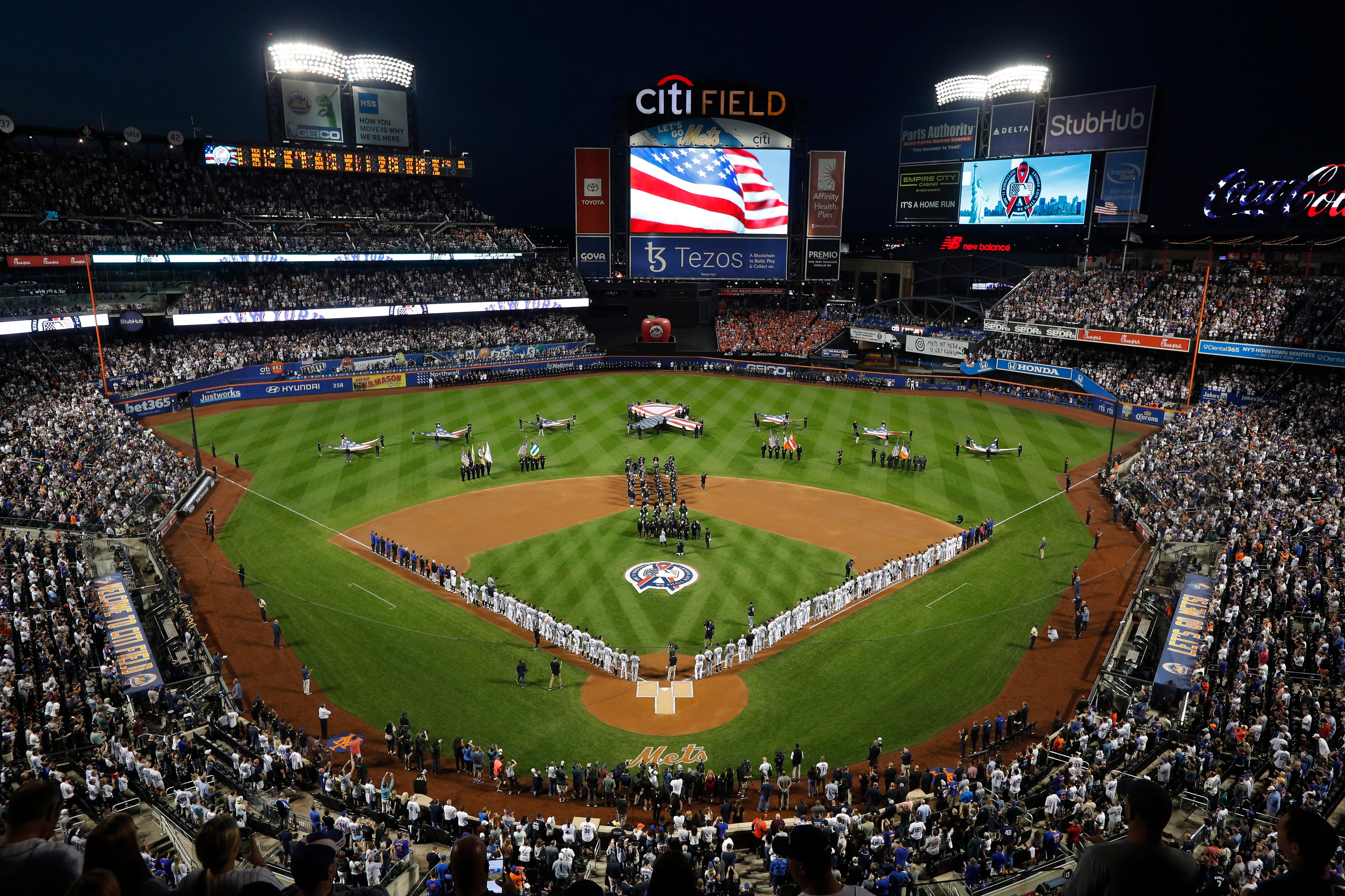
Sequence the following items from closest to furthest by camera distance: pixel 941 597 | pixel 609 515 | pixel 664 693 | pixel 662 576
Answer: pixel 664 693 → pixel 941 597 → pixel 662 576 → pixel 609 515

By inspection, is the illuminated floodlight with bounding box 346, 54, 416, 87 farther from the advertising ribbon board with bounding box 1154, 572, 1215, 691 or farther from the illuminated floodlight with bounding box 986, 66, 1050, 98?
the advertising ribbon board with bounding box 1154, 572, 1215, 691

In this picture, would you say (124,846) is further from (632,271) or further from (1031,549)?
(632,271)

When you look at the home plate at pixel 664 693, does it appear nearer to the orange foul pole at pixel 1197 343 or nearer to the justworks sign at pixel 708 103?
the orange foul pole at pixel 1197 343

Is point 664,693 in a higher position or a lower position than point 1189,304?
lower

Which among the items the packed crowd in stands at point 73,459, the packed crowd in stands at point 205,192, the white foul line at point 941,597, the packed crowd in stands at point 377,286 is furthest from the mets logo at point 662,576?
the packed crowd in stands at point 205,192

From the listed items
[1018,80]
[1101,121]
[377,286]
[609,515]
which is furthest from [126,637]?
[1018,80]

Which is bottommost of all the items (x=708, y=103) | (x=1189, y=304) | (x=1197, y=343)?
(x=1197, y=343)

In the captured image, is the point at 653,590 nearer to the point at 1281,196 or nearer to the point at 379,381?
the point at 379,381
